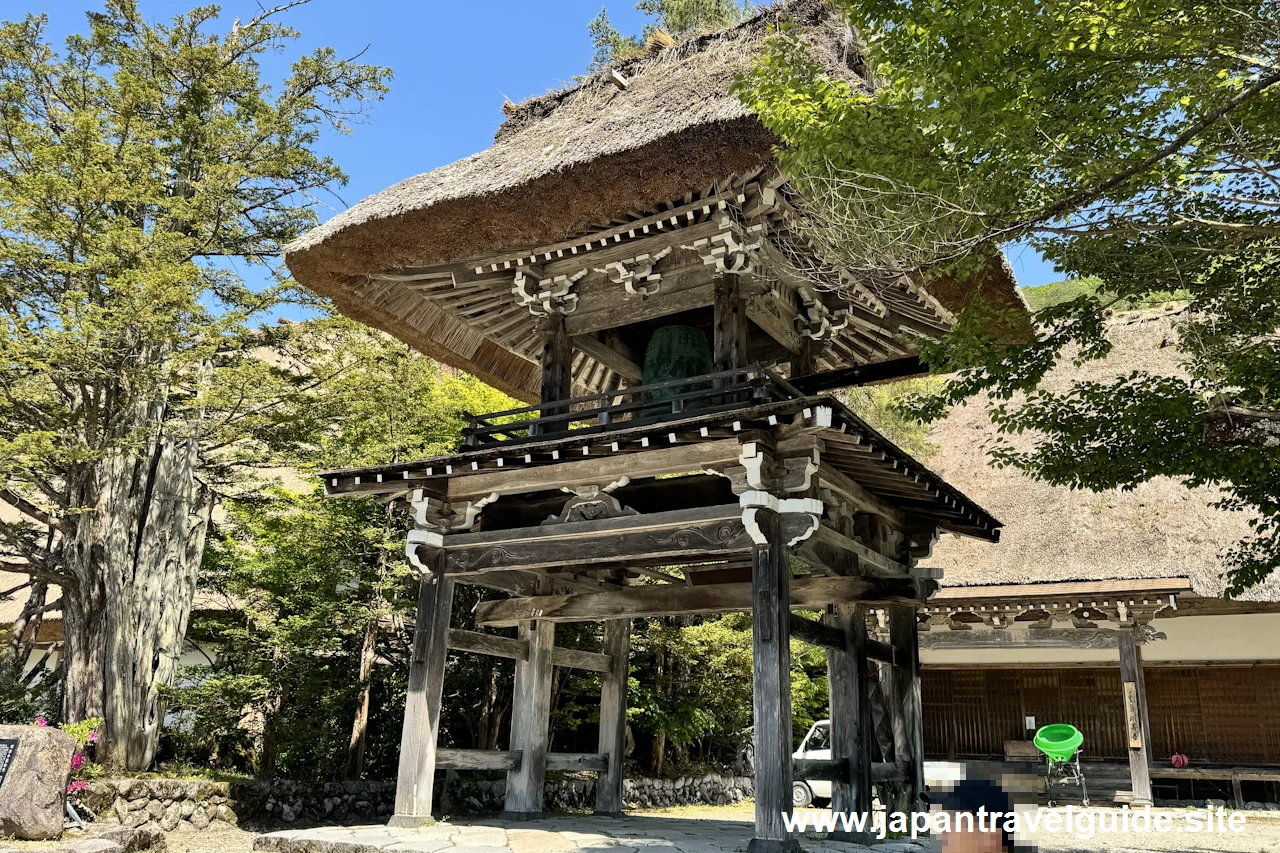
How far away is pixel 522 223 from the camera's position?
8.27 metres

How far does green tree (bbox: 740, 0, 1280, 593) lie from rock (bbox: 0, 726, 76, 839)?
8986 millimetres

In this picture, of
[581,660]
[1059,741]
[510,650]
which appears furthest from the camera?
[1059,741]

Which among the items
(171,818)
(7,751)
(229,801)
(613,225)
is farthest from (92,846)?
(613,225)

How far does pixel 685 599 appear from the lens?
8.31 metres

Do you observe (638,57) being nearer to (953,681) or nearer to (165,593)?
(165,593)

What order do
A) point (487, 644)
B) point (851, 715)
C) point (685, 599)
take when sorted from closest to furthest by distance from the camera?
point (851, 715) → point (685, 599) → point (487, 644)

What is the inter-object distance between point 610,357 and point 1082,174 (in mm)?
5370

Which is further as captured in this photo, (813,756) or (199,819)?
(813,756)

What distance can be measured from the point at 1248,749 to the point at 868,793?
10.5 meters

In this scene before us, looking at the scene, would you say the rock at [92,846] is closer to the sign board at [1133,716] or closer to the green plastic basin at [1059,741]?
the green plastic basin at [1059,741]

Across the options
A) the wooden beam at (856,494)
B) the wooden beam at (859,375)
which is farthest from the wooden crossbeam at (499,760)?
the wooden beam at (859,375)

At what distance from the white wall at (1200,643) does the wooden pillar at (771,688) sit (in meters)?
8.61

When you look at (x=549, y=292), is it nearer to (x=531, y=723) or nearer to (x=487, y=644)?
(x=487, y=644)

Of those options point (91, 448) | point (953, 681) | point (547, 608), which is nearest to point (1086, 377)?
point (953, 681)
